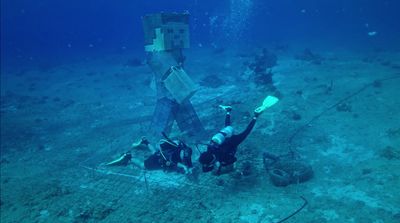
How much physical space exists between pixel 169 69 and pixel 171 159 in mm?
3654

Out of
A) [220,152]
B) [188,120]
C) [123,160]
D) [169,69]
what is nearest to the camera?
[220,152]

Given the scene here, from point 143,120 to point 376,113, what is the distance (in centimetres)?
1013

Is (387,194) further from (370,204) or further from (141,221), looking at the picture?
(141,221)

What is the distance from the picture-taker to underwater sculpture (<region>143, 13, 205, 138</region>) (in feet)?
33.9

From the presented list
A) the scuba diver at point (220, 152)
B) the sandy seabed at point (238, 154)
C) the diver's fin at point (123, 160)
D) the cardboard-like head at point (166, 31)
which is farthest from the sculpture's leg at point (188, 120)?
the scuba diver at point (220, 152)

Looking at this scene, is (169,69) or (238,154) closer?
(238,154)

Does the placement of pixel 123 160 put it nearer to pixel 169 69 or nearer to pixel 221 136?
pixel 169 69

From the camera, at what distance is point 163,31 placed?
10391 mm

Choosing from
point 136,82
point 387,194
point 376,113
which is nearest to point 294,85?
point 376,113

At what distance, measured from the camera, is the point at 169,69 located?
1073 cm

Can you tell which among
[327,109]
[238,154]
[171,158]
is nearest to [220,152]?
[171,158]

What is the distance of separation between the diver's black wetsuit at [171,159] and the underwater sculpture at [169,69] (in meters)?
2.31

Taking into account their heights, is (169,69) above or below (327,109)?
above

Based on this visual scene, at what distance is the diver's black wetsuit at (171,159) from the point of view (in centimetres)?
821
